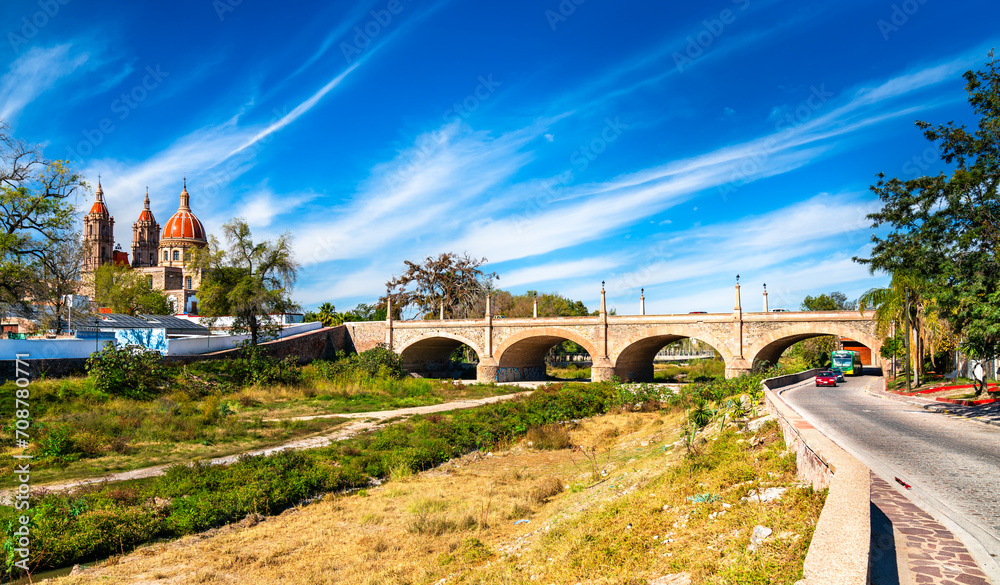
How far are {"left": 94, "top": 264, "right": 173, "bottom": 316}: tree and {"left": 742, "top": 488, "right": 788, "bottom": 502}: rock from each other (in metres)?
69.7

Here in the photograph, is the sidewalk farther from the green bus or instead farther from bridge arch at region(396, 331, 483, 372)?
bridge arch at region(396, 331, 483, 372)

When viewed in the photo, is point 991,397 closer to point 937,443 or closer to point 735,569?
point 937,443

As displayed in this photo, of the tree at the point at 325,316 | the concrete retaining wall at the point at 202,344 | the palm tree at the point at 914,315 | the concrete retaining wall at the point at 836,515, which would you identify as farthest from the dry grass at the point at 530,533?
the tree at the point at 325,316

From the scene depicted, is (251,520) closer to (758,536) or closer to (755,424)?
(758,536)

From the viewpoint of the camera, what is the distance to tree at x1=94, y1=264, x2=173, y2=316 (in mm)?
63531

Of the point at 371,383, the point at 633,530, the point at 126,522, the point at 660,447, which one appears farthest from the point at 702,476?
the point at 371,383

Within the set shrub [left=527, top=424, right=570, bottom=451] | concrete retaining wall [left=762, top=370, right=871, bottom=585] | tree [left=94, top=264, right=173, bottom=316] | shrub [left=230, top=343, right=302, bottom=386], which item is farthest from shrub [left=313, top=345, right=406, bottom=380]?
concrete retaining wall [left=762, top=370, right=871, bottom=585]

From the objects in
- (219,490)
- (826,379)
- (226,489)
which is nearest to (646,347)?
(826,379)

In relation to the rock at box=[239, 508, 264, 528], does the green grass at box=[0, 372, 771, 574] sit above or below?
above

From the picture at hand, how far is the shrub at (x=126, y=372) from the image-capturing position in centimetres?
2636

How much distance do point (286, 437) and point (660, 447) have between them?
537 inches

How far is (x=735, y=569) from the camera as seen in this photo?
5098 millimetres

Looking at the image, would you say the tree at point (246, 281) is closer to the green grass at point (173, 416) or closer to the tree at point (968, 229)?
the green grass at point (173, 416)

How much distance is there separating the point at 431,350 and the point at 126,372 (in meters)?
31.9
